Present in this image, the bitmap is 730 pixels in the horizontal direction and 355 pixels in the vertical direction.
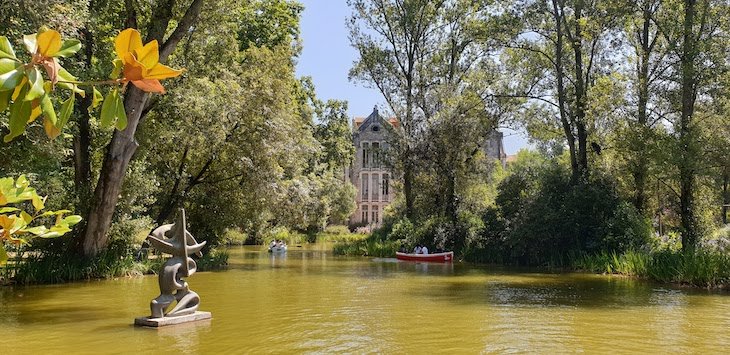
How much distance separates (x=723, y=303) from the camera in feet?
44.1

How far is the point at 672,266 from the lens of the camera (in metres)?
17.7

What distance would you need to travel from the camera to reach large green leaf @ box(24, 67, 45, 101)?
4.77ft

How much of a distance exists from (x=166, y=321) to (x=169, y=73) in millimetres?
9089

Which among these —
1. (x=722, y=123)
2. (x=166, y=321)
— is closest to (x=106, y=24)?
(x=166, y=321)

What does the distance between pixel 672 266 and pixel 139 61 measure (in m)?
18.9

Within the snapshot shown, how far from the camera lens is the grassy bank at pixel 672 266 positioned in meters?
16.3

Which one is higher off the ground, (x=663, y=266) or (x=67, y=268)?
(x=663, y=266)

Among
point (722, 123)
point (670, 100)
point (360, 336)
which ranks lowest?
point (360, 336)

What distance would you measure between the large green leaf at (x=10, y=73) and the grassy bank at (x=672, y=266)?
59.3 ft

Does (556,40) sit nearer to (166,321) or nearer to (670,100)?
(670,100)

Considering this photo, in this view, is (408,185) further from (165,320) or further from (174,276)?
(165,320)

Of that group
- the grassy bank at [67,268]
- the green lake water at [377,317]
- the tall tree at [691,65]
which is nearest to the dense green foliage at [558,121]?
the tall tree at [691,65]

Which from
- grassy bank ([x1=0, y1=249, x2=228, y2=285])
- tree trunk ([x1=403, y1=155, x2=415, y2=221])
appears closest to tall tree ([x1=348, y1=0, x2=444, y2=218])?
tree trunk ([x1=403, y1=155, x2=415, y2=221])

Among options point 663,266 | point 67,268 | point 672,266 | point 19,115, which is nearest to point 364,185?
point 663,266
